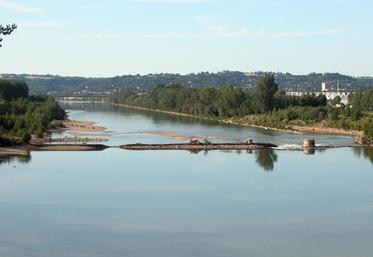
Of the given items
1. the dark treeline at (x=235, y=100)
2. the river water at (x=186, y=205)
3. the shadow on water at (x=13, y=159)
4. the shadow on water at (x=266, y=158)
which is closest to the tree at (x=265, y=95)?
the dark treeline at (x=235, y=100)

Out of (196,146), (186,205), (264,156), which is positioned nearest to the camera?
(186,205)

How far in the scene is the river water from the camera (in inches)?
760

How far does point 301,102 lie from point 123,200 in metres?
56.1

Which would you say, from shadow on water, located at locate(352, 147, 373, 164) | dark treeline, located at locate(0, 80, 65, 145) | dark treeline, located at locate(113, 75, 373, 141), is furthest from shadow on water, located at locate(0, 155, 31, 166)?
dark treeline, located at locate(113, 75, 373, 141)

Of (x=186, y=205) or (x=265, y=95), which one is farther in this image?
(x=265, y=95)

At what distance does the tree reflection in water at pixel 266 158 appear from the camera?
36656 mm

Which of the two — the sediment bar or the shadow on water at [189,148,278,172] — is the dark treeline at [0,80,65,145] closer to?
the sediment bar

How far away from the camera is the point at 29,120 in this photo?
182ft

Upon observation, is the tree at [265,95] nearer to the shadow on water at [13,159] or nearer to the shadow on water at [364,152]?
the shadow on water at [364,152]

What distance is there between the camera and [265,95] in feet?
258

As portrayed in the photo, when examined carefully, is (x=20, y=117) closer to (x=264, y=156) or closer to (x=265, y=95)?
(x=264, y=156)

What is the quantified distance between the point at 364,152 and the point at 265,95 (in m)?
35.1

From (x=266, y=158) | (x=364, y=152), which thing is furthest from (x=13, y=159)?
(x=364, y=152)

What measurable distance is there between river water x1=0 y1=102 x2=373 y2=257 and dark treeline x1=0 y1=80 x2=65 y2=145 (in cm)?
451
